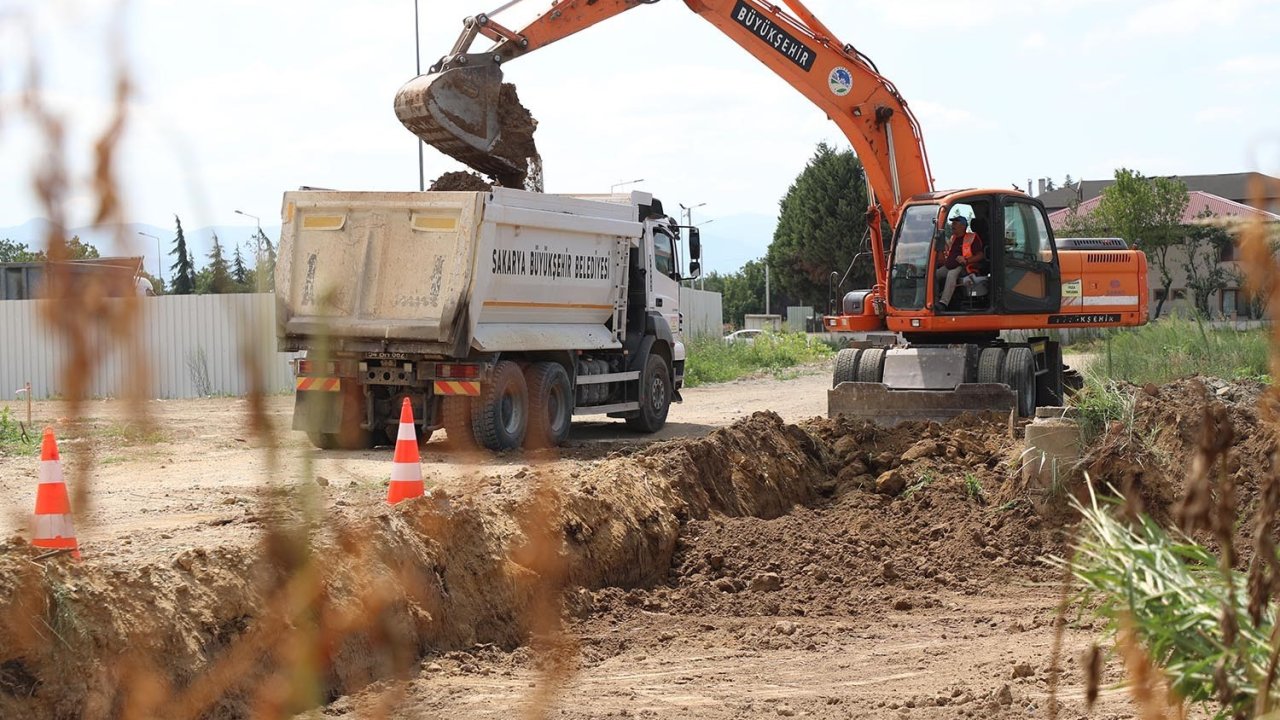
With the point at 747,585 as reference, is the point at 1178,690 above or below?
above

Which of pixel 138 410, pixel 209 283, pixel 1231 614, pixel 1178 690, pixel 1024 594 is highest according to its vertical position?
pixel 209 283

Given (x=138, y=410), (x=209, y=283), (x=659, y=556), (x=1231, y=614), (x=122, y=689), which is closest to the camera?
(x=138, y=410)

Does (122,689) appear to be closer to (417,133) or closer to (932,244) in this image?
(417,133)

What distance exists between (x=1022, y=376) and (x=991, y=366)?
0.34 meters

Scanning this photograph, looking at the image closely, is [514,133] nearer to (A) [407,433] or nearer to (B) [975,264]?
(B) [975,264]

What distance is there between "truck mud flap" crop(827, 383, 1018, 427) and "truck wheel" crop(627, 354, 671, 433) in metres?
3.40

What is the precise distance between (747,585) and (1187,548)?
6428 mm

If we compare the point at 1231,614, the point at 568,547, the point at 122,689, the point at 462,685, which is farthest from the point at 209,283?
the point at 568,547

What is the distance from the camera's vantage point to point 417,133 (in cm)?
1488

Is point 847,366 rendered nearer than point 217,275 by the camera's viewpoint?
No

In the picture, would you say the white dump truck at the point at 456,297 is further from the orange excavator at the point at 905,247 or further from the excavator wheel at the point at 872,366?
the excavator wheel at the point at 872,366

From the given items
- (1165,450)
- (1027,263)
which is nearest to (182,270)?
(1165,450)

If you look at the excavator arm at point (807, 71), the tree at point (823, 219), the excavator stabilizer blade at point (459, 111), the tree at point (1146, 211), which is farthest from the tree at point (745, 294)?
the excavator stabilizer blade at point (459, 111)

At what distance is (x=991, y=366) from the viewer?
14.1 m
